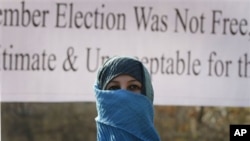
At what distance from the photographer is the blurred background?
2.56 m

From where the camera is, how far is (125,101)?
1.62m

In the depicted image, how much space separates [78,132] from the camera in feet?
9.18

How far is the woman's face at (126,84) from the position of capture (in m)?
1.58

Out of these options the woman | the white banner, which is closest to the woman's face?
the woman

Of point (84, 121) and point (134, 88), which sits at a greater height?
point (134, 88)

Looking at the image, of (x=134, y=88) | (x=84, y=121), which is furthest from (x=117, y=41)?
(x=134, y=88)

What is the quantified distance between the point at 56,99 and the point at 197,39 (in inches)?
25.1

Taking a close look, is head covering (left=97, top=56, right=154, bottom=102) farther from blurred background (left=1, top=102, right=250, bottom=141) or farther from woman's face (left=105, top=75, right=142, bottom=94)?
blurred background (left=1, top=102, right=250, bottom=141)

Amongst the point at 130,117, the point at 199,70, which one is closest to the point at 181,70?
the point at 199,70

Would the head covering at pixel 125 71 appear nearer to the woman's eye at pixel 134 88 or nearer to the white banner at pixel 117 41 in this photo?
the woman's eye at pixel 134 88

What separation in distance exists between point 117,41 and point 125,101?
0.86 m

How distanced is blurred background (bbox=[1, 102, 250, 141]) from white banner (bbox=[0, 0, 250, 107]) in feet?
0.45

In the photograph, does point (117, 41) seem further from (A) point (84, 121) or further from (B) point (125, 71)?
(B) point (125, 71)

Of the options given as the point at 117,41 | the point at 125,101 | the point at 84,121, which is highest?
the point at 117,41
